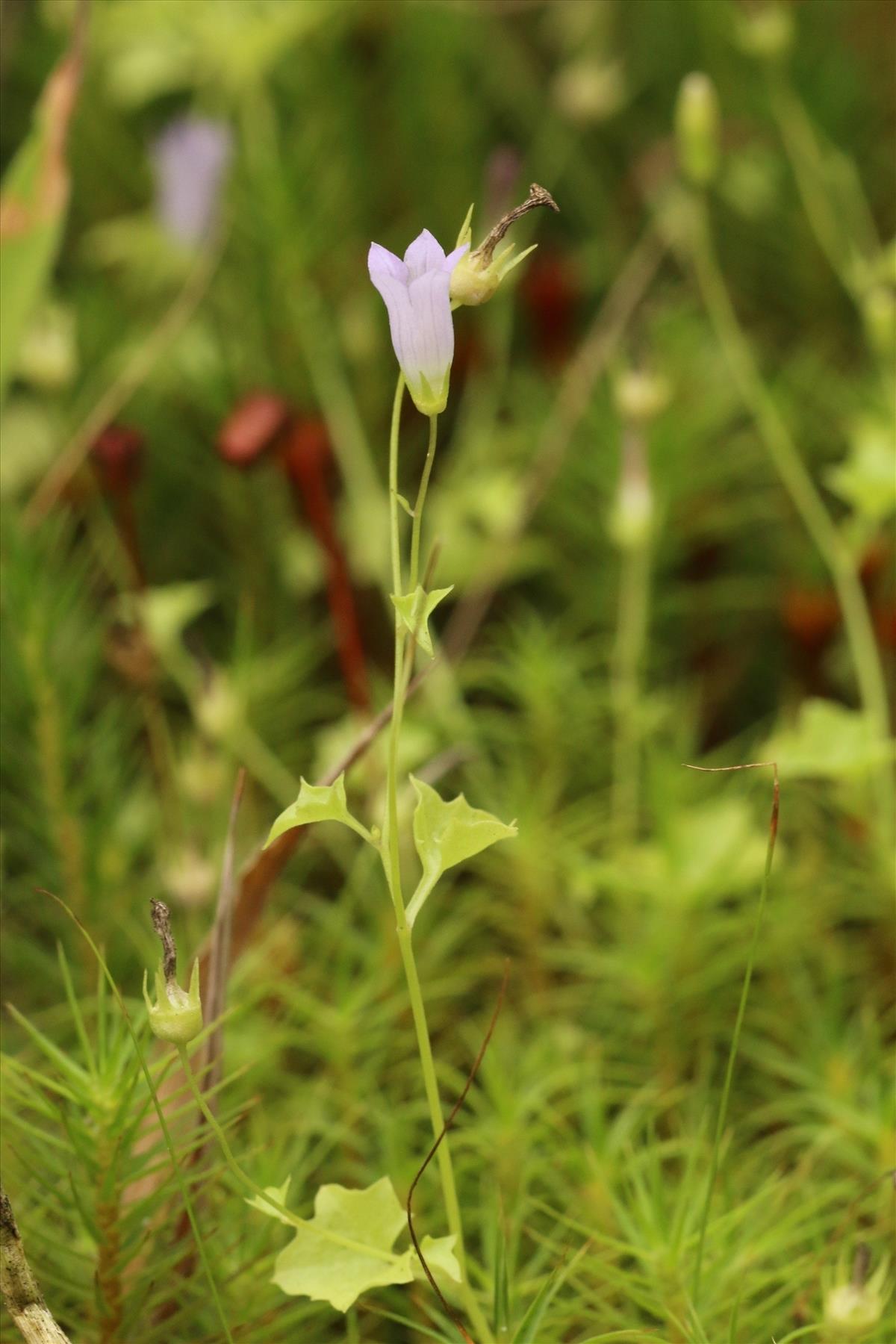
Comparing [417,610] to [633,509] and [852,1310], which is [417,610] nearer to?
[852,1310]

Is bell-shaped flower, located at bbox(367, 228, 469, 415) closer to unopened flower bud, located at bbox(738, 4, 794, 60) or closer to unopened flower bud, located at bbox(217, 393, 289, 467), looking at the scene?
unopened flower bud, located at bbox(217, 393, 289, 467)

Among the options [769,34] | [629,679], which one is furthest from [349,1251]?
[769,34]

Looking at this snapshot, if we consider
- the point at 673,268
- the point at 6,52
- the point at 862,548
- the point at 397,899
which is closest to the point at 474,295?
the point at 397,899

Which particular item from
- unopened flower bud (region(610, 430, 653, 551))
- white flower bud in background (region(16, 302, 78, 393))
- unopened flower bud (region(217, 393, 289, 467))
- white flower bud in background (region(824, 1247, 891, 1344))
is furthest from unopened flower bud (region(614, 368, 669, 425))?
white flower bud in background (region(824, 1247, 891, 1344))

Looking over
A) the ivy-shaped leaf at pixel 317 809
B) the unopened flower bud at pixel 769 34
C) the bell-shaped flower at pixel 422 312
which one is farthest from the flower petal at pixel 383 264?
the unopened flower bud at pixel 769 34

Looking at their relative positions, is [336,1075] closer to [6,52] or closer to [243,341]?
[243,341]

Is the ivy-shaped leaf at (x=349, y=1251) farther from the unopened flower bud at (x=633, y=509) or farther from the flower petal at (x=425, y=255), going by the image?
the unopened flower bud at (x=633, y=509)
